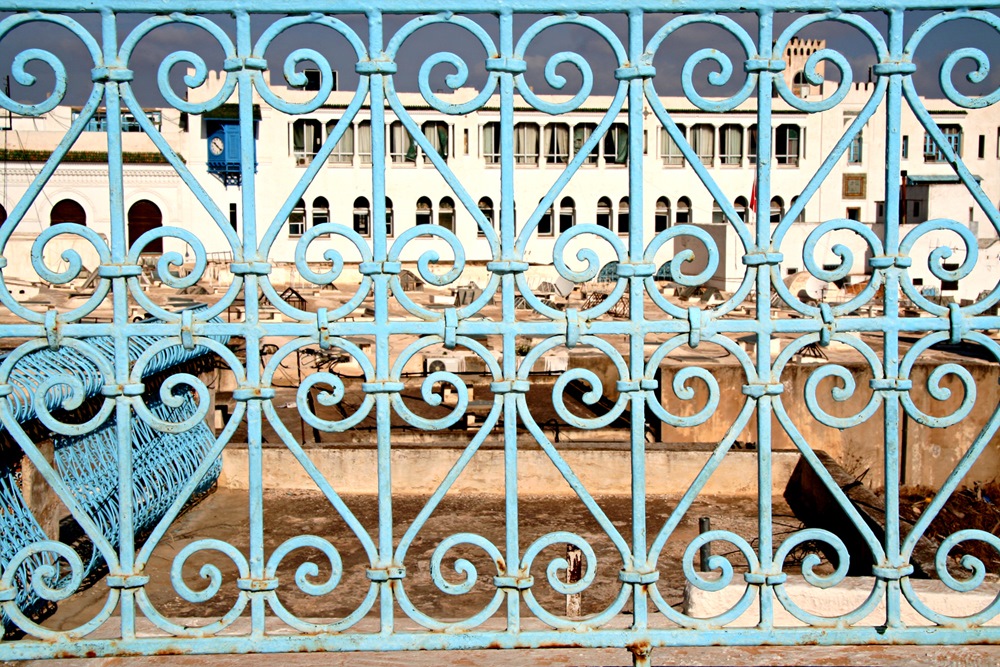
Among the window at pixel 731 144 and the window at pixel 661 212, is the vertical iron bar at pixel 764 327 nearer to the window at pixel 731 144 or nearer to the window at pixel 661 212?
the window at pixel 661 212

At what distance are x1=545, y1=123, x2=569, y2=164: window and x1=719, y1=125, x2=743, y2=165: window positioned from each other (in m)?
7.14

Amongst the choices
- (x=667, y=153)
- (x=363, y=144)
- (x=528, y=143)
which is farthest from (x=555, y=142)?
(x=363, y=144)

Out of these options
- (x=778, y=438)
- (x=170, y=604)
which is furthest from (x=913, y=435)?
(x=170, y=604)

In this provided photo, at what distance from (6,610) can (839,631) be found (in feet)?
6.32

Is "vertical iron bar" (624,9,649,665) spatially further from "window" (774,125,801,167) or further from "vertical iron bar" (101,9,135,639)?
"window" (774,125,801,167)

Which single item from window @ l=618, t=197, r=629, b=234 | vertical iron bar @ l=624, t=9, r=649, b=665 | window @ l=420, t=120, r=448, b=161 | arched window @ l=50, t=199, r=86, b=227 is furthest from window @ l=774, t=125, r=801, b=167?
vertical iron bar @ l=624, t=9, r=649, b=665

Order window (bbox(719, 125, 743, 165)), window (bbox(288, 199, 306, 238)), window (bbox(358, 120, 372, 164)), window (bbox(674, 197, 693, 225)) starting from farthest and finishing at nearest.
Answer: window (bbox(674, 197, 693, 225)) → window (bbox(719, 125, 743, 165)) → window (bbox(358, 120, 372, 164)) → window (bbox(288, 199, 306, 238))


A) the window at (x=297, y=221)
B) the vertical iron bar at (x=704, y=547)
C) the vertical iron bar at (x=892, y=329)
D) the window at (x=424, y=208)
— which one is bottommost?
the vertical iron bar at (x=704, y=547)

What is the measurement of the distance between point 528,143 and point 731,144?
9.33 m

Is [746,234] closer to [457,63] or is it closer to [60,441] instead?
[457,63]


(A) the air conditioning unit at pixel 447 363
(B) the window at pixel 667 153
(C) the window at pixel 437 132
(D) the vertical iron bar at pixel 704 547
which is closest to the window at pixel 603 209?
(B) the window at pixel 667 153

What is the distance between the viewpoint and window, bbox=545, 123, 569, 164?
1720 inches

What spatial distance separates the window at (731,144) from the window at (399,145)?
547 inches

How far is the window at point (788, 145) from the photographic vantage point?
44562mm
